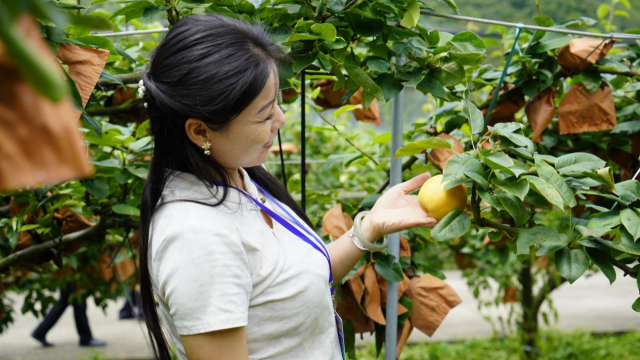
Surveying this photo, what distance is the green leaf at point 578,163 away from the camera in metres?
0.96

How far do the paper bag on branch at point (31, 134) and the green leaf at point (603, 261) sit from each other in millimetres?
926

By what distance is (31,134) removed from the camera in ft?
0.86

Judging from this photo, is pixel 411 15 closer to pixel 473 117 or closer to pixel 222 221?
pixel 473 117

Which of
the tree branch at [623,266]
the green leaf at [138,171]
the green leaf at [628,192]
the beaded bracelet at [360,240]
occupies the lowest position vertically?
→ the tree branch at [623,266]

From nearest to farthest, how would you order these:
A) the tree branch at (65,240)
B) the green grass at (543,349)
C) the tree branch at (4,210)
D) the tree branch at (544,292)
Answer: the tree branch at (65,240) → the tree branch at (4,210) → the tree branch at (544,292) → the green grass at (543,349)

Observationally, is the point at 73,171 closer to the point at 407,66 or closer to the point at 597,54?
the point at 407,66

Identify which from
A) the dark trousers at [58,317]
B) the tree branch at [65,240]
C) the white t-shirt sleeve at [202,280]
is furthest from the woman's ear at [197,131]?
the dark trousers at [58,317]

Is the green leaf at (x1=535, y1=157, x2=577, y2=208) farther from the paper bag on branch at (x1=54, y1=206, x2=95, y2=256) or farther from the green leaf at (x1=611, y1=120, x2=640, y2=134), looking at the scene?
the paper bag on branch at (x1=54, y1=206, x2=95, y2=256)

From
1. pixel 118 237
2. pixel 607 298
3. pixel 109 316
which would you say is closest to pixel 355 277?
pixel 118 237

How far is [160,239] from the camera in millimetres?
885

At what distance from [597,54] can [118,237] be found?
156 cm

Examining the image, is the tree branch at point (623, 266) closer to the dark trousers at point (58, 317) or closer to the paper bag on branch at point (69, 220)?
the paper bag on branch at point (69, 220)

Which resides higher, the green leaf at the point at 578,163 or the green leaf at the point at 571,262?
the green leaf at the point at 578,163

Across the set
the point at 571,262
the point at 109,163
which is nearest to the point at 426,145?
the point at 571,262
